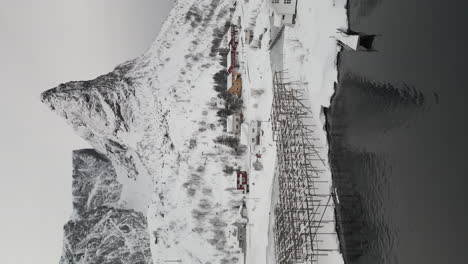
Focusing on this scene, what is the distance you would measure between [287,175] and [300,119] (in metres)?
3.70

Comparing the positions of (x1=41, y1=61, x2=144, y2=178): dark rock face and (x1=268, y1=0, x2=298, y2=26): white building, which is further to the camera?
(x1=41, y1=61, x2=144, y2=178): dark rock face

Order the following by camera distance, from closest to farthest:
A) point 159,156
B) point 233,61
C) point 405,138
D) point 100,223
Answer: point 405,138, point 233,61, point 159,156, point 100,223

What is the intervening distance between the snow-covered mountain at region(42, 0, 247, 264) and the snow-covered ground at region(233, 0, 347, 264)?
5272 mm

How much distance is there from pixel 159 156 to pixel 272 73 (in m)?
19.8

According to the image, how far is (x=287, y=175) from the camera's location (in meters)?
25.9

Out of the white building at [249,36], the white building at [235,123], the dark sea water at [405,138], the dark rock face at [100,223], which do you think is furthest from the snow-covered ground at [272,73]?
the dark rock face at [100,223]

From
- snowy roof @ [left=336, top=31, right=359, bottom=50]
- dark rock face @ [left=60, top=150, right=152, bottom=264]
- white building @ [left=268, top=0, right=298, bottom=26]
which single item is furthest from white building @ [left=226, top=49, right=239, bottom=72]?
dark rock face @ [left=60, top=150, right=152, bottom=264]

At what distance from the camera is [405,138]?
704 inches

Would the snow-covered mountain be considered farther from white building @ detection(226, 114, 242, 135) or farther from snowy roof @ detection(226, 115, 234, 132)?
white building @ detection(226, 114, 242, 135)

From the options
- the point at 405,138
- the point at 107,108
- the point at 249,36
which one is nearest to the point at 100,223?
the point at 107,108

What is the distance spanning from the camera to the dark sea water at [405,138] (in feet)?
50.8

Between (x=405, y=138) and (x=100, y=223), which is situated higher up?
(x=405, y=138)

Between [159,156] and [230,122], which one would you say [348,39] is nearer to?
[230,122]

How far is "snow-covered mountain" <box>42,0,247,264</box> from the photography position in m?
42.8
